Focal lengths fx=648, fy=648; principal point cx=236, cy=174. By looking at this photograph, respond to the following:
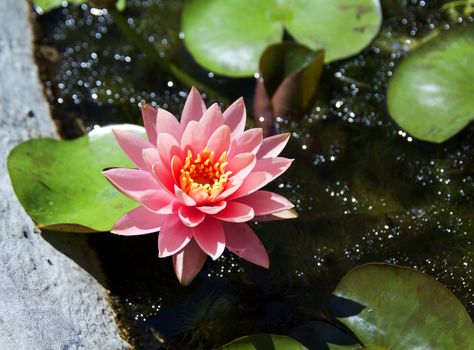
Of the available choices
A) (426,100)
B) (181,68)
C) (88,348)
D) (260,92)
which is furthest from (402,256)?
(181,68)

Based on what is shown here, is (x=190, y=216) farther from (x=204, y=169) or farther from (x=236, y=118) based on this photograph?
(x=236, y=118)

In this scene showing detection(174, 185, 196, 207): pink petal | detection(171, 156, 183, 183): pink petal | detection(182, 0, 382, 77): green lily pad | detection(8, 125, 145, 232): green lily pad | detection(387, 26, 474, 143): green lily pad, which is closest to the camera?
detection(174, 185, 196, 207): pink petal

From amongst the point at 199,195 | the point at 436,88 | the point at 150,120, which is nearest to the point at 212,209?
the point at 199,195

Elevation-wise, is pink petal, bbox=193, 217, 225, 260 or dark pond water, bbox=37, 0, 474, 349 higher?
pink petal, bbox=193, 217, 225, 260

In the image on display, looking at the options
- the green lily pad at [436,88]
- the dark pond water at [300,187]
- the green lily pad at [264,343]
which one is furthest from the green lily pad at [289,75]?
the green lily pad at [264,343]

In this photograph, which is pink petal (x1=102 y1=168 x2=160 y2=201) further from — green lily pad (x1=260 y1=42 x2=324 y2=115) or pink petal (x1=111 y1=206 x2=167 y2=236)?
green lily pad (x1=260 y1=42 x2=324 y2=115)

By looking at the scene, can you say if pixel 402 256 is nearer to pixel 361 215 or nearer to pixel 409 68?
pixel 361 215

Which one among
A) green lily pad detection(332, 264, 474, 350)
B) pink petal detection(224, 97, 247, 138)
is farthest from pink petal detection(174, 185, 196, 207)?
green lily pad detection(332, 264, 474, 350)
